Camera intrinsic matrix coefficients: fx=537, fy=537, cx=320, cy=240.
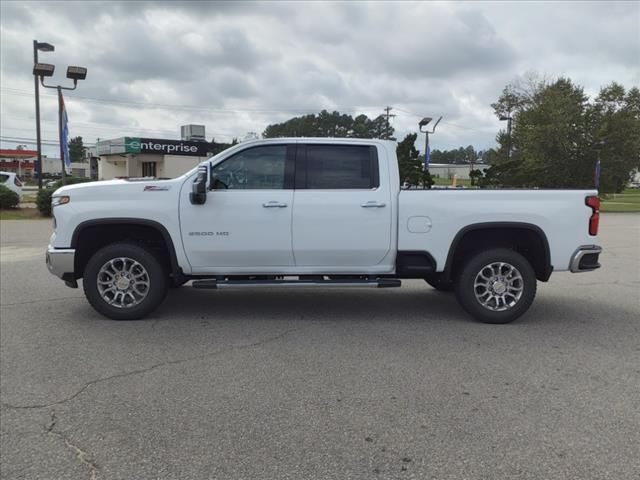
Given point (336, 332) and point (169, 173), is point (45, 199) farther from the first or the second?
point (169, 173)

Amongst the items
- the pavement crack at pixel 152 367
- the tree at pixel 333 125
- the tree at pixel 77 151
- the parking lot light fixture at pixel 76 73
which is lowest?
the pavement crack at pixel 152 367

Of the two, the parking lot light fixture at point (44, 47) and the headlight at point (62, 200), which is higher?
the parking lot light fixture at point (44, 47)

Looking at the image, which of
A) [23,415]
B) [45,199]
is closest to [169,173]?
[45,199]

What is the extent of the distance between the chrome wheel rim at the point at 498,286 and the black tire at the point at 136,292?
349 centimetres

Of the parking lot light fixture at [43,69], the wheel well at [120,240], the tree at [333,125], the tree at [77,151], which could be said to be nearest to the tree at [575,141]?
the parking lot light fixture at [43,69]

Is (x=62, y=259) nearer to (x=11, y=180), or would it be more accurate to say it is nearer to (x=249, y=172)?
(x=249, y=172)

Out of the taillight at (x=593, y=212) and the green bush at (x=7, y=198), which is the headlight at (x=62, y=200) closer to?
the taillight at (x=593, y=212)

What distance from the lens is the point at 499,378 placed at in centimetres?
431

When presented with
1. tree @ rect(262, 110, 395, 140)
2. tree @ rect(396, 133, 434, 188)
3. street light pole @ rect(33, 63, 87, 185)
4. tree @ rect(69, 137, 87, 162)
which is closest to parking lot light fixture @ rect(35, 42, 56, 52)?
street light pole @ rect(33, 63, 87, 185)

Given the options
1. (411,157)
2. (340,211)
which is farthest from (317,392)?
(411,157)

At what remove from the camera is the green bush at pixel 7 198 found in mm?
21188

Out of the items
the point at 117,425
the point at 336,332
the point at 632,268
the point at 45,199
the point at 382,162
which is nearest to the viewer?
the point at 117,425

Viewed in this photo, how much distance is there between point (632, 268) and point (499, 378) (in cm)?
715

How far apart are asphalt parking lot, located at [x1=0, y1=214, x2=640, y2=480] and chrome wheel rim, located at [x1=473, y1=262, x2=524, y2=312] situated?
0.90ft
